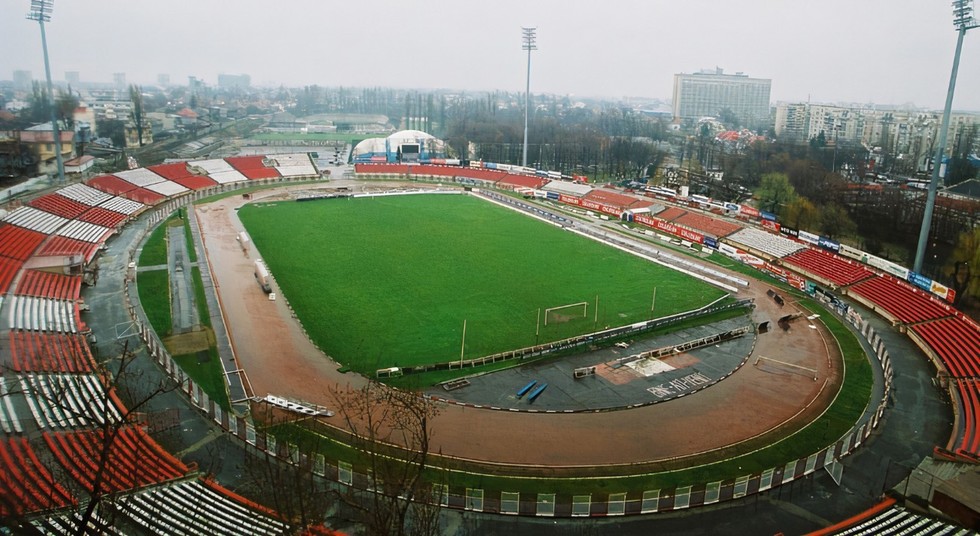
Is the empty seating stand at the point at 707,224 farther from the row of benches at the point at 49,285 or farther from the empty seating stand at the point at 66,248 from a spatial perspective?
the empty seating stand at the point at 66,248

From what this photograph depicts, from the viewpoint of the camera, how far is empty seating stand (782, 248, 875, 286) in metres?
29.1

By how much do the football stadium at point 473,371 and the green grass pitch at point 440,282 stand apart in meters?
0.18

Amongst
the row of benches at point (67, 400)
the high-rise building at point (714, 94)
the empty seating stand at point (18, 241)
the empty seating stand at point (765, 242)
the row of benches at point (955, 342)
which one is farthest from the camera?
the high-rise building at point (714, 94)

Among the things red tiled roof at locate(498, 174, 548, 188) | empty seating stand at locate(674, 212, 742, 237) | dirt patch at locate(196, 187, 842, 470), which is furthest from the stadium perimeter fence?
red tiled roof at locate(498, 174, 548, 188)

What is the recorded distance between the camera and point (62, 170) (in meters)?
43.0

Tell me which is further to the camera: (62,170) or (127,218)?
(62,170)

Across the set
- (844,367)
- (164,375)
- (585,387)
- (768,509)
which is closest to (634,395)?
(585,387)

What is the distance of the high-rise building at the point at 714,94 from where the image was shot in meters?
176

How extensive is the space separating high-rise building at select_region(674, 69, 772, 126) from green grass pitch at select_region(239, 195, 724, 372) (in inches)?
5941

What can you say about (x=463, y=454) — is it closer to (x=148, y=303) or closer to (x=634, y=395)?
(x=634, y=395)

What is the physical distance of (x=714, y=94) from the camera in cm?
17725

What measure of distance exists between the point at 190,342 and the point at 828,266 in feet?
92.2

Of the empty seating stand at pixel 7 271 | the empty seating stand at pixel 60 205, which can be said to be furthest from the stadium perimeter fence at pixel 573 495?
the empty seating stand at pixel 60 205

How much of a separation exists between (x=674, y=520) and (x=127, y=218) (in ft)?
120
